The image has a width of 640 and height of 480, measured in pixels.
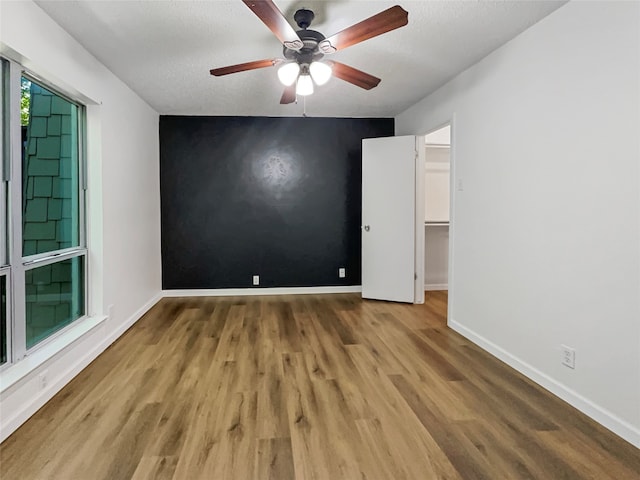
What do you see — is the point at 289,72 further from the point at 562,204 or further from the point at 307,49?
the point at 562,204

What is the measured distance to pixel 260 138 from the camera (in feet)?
17.6

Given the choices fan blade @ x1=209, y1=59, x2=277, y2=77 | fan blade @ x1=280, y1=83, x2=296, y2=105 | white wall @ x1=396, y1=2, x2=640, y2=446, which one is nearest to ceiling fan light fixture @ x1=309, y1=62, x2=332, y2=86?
fan blade @ x1=209, y1=59, x2=277, y2=77

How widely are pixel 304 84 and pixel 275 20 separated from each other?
→ 2.47ft

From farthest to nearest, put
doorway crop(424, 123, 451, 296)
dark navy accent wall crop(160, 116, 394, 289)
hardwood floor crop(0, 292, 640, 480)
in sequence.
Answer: doorway crop(424, 123, 451, 296) → dark navy accent wall crop(160, 116, 394, 289) → hardwood floor crop(0, 292, 640, 480)

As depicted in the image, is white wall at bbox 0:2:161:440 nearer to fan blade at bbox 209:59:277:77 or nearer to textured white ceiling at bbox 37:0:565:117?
textured white ceiling at bbox 37:0:565:117

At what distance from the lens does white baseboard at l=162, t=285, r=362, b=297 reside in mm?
5363

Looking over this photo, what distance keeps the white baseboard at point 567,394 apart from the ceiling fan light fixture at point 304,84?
242 centimetres

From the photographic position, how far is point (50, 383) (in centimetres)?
248

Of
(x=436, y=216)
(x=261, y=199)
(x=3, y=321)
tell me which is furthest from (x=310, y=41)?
(x=436, y=216)

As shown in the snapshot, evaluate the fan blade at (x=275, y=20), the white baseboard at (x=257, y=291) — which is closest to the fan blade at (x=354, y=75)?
the fan blade at (x=275, y=20)

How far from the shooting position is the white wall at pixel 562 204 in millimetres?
2039

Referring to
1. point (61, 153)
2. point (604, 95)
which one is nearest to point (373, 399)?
point (604, 95)

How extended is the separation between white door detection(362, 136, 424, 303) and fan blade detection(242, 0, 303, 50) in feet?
8.87

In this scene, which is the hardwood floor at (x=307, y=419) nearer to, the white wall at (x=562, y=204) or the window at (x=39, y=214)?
the white wall at (x=562, y=204)
